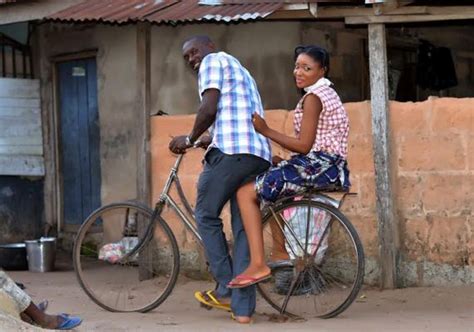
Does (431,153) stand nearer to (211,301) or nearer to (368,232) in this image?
(368,232)

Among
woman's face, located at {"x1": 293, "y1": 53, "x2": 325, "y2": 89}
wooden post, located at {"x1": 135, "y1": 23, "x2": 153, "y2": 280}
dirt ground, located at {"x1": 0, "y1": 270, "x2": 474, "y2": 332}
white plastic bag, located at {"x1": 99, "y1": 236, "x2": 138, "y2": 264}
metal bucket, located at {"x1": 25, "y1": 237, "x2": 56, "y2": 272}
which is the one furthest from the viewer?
metal bucket, located at {"x1": 25, "y1": 237, "x2": 56, "y2": 272}

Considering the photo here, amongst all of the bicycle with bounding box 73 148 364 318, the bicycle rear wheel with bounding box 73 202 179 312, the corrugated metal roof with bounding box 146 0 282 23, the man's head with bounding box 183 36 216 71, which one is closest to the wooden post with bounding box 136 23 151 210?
the corrugated metal roof with bounding box 146 0 282 23

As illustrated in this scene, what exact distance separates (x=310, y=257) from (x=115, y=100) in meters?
4.47

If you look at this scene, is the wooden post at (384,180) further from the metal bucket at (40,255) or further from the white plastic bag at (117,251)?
the metal bucket at (40,255)

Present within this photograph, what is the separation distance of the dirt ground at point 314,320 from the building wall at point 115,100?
2.10m

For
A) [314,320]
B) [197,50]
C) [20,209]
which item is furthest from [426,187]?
[20,209]

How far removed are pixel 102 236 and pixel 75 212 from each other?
64.4 inches

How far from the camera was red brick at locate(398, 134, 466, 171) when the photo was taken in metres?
6.77

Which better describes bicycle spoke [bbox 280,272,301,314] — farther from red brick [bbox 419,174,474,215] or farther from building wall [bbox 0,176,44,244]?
building wall [bbox 0,176,44,244]

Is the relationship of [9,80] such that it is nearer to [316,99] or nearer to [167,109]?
[167,109]

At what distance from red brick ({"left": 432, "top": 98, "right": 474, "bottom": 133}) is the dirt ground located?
1.24 m

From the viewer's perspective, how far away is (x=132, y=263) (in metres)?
6.29

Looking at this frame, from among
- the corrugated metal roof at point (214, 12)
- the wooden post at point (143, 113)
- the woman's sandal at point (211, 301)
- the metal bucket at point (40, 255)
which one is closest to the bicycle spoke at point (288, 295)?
the woman's sandal at point (211, 301)

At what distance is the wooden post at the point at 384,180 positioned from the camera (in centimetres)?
688
